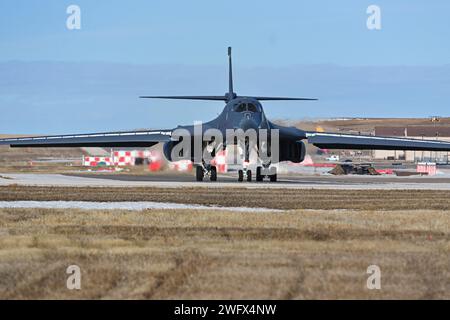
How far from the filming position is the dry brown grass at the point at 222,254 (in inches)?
377

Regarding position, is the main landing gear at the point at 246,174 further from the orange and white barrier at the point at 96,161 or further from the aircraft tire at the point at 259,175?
the orange and white barrier at the point at 96,161

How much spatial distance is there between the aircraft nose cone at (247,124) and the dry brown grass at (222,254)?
57.4ft

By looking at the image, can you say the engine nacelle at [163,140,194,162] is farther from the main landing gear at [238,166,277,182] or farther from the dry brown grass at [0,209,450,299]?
the dry brown grass at [0,209,450,299]

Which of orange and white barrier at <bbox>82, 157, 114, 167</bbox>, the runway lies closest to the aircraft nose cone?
the runway

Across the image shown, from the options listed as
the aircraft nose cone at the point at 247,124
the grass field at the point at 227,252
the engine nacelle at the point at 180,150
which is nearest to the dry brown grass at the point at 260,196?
the grass field at the point at 227,252

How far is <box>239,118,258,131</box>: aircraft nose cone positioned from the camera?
3628cm

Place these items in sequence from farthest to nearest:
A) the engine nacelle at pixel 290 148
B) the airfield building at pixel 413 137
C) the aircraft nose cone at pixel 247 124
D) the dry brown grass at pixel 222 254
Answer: the airfield building at pixel 413 137, the engine nacelle at pixel 290 148, the aircraft nose cone at pixel 247 124, the dry brown grass at pixel 222 254

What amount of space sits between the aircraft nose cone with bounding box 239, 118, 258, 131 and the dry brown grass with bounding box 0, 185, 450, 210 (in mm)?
6019

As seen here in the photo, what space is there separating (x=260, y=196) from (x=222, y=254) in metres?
14.0

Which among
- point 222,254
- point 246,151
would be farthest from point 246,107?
point 222,254

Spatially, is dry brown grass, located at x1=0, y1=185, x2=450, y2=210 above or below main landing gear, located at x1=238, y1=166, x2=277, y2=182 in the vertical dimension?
below

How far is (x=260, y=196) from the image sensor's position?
86.0 ft
